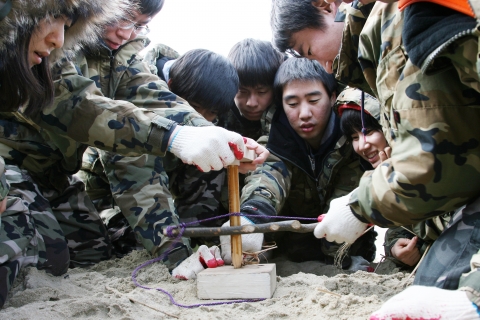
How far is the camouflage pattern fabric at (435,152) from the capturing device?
4.61 ft

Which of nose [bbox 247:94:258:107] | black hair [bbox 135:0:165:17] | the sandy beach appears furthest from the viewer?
nose [bbox 247:94:258:107]

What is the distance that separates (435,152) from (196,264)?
131 cm

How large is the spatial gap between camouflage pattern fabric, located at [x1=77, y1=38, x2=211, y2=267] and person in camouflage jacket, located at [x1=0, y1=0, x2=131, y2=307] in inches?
14.1

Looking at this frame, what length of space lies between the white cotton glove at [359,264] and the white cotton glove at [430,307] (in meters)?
1.60

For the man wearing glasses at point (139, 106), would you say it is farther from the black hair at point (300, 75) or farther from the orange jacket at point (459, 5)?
the orange jacket at point (459, 5)

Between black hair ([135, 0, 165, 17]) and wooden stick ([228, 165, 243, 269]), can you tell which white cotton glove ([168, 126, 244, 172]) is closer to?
wooden stick ([228, 165, 243, 269])

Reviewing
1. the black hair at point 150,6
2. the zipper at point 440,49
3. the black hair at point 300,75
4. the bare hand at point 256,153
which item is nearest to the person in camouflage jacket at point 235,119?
the black hair at point 300,75

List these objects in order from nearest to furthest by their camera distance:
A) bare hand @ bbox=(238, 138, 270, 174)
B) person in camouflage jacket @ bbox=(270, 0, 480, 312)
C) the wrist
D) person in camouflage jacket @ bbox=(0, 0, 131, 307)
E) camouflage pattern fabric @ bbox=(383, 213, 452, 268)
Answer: person in camouflage jacket @ bbox=(270, 0, 480, 312), person in camouflage jacket @ bbox=(0, 0, 131, 307), camouflage pattern fabric @ bbox=(383, 213, 452, 268), the wrist, bare hand @ bbox=(238, 138, 270, 174)

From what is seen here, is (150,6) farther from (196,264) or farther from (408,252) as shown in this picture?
(408,252)

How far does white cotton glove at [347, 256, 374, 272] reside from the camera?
9.39 ft

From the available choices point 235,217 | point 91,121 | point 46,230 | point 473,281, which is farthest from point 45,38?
point 473,281

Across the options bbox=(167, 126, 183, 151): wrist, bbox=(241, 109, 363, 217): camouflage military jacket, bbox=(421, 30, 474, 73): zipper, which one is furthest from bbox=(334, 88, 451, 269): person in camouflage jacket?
bbox=(421, 30, 474, 73): zipper

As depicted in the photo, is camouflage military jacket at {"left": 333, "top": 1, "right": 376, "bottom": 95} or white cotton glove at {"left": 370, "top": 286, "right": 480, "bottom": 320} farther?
camouflage military jacket at {"left": 333, "top": 1, "right": 376, "bottom": 95}

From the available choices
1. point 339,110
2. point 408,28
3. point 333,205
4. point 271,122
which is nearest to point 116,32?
point 271,122
